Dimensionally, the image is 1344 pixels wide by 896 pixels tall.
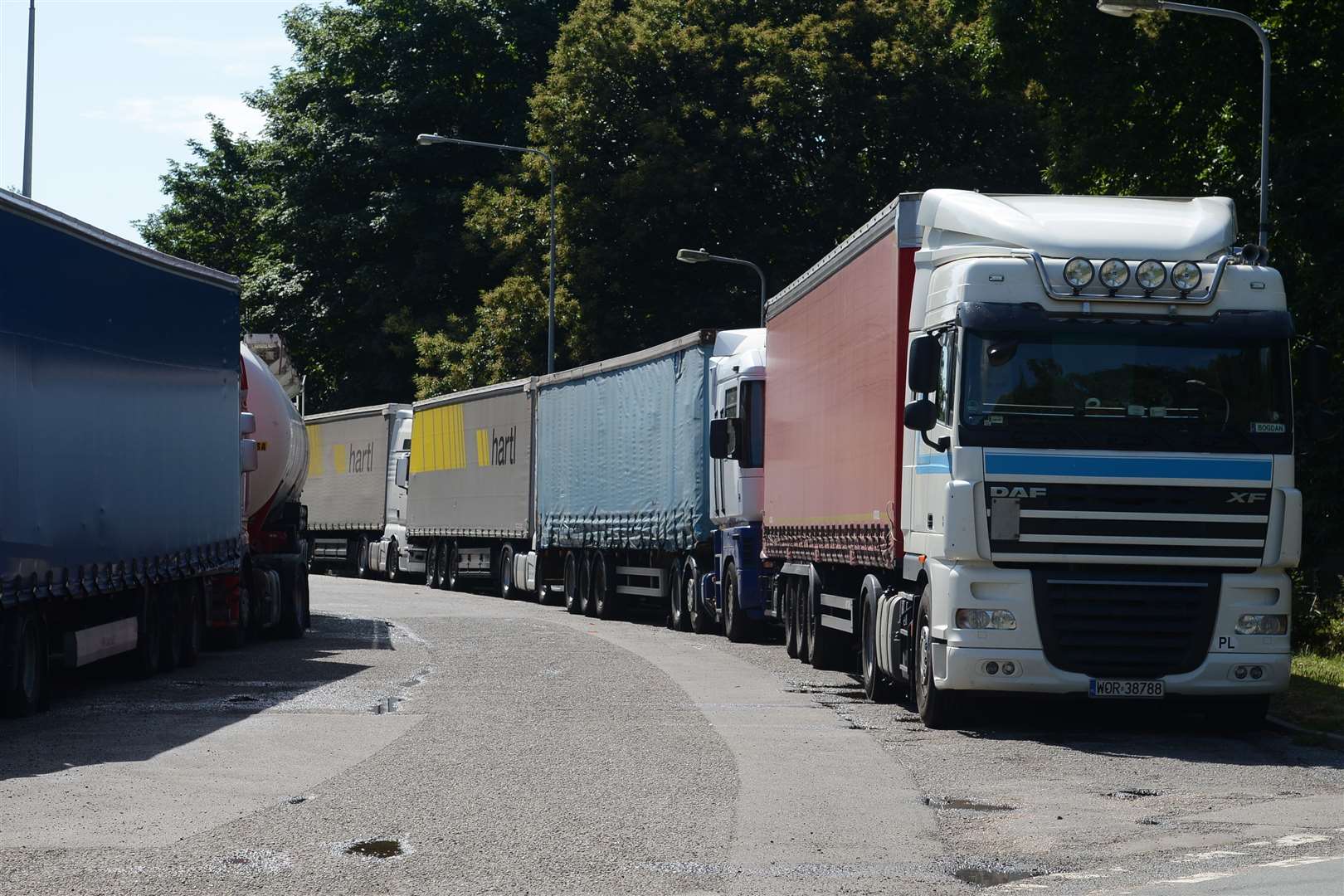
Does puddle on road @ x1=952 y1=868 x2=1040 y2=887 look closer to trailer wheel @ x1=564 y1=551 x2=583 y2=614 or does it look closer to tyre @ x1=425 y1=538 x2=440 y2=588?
trailer wheel @ x1=564 y1=551 x2=583 y2=614

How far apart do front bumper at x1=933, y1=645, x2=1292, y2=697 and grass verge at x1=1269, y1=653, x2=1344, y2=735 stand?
87 centimetres

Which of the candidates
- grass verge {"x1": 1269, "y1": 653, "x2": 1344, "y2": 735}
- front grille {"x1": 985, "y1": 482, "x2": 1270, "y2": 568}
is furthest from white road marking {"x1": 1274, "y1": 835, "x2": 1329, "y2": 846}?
grass verge {"x1": 1269, "y1": 653, "x2": 1344, "y2": 735}

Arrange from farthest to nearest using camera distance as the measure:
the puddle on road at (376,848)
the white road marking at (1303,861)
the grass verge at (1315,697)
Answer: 1. the grass verge at (1315,697)
2. the puddle on road at (376,848)
3. the white road marking at (1303,861)

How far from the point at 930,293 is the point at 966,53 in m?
17.2

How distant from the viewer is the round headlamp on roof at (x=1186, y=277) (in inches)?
540

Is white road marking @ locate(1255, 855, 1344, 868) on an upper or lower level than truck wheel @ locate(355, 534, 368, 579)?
lower

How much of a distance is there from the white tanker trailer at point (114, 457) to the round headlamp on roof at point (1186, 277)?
7.94 m

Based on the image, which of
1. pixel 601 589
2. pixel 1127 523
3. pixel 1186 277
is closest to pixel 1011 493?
pixel 1127 523

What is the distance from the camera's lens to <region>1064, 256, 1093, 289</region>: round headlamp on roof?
1363cm

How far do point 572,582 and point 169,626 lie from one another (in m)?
13.6

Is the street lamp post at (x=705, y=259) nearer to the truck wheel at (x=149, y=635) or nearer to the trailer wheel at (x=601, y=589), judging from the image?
the trailer wheel at (x=601, y=589)

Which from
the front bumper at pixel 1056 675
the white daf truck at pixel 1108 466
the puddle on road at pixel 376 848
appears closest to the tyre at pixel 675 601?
the white daf truck at pixel 1108 466

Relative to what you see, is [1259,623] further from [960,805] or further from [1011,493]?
[960,805]

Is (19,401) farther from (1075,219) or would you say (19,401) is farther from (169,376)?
(1075,219)
